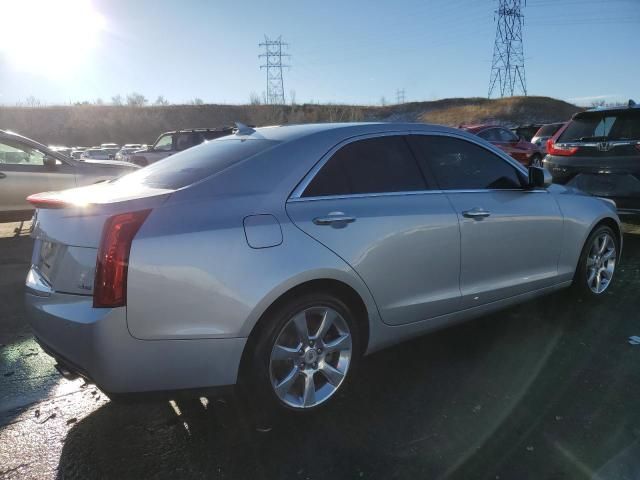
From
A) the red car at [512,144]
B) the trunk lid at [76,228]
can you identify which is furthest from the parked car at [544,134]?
the trunk lid at [76,228]

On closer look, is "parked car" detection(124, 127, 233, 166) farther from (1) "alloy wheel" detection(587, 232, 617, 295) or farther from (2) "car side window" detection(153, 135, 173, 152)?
(1) "alloy wheel" detection(587, 232, 617, 295)

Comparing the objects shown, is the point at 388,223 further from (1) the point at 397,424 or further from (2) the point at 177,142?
(2) the point at 177,142

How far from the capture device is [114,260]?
8.23ft

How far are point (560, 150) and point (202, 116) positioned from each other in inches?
3217

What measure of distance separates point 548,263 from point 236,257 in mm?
2823

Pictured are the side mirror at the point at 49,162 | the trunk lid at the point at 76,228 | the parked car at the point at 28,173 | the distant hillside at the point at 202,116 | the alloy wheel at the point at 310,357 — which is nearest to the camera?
the trunk lid at the point at 76,228

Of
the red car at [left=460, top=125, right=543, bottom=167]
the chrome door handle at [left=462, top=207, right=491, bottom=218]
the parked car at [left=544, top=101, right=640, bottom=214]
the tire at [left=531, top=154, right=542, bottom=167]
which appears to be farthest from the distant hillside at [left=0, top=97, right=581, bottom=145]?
the chrome door handle at [left=462, top=207, right=491, bottom=218]

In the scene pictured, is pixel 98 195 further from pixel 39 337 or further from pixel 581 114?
pixel 581 114

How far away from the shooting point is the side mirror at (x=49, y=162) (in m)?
8.70

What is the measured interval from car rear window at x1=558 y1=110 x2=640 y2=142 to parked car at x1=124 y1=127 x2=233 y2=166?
10.2 meters

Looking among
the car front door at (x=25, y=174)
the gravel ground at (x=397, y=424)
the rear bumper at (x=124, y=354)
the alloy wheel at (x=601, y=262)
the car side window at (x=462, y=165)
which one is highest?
the car side window at (x=462, y=165)

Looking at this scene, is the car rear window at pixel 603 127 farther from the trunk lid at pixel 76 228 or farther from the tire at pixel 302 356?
Answer: the trunk lid at pixel 76 228

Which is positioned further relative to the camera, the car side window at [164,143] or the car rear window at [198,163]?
the car side window at [164,143]

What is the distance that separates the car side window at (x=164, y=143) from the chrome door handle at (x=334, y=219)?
46.5 ft
